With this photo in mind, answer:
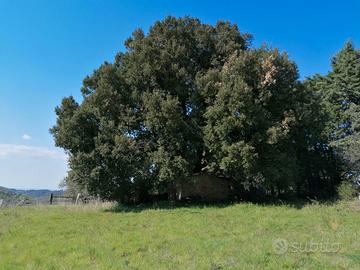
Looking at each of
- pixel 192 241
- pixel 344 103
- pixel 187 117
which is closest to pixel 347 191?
pixel 344 103

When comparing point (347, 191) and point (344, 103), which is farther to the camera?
point (344, 103)

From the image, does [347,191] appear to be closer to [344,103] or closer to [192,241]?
[344,103]

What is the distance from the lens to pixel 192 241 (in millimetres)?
11555

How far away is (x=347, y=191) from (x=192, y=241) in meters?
17.7

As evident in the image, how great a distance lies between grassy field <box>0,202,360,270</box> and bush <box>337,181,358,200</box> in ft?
23.2

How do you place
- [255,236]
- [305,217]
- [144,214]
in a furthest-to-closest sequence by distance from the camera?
[144,214] → [305,217] → [255,236]

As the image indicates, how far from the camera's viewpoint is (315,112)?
24781 mm

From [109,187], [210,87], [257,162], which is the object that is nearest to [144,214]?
[109,187]

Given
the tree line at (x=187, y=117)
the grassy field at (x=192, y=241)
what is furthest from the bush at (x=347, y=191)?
the grassy field at (x=192, y=241)

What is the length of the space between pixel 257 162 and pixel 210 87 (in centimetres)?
539

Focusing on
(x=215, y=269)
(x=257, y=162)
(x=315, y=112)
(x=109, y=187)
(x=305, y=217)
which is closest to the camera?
(x=215, y=269)

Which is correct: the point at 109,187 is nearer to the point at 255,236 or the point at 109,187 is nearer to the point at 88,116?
the point at 88,116

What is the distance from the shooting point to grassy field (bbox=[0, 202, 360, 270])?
904 centimetres

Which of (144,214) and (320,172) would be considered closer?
(144,214)
